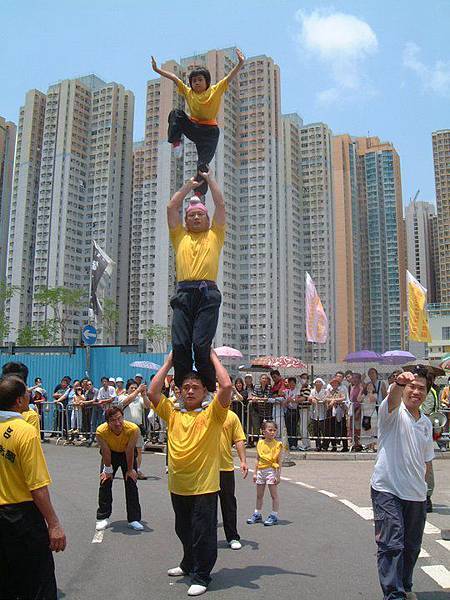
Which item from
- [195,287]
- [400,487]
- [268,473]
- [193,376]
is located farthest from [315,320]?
[400,487]

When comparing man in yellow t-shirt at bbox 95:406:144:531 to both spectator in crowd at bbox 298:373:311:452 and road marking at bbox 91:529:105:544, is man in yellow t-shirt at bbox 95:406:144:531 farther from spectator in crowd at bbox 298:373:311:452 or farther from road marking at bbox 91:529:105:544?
spectator in crowd at bbox 298:373:311:452

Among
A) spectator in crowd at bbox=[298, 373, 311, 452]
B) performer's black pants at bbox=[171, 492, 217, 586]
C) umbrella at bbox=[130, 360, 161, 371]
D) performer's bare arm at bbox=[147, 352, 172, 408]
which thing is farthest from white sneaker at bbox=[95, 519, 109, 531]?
umbrella at bbox=[130, 360, 161, 371]

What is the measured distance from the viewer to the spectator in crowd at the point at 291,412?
562 inches

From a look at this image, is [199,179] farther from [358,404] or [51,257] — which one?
[51,257]

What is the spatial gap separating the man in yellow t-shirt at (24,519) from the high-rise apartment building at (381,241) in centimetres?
9041

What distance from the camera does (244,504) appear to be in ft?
28.0

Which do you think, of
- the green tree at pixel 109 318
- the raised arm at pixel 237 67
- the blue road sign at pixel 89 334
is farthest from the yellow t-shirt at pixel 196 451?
the green tree at pixel 109 318

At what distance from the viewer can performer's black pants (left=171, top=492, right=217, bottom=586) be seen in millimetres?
4586

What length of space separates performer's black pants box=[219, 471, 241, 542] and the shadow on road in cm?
86

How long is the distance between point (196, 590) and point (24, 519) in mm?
1740

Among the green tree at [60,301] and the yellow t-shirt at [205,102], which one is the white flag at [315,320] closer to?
the yellow t-shirt at [205,102]

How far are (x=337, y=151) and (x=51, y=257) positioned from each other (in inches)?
1727

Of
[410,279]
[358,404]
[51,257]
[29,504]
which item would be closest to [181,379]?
[29,504]

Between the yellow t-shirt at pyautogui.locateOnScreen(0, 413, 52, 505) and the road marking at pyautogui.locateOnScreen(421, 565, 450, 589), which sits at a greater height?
the yellow t-shirt at pyautogui.locateOnScreen(0, 413, 52, 505)
